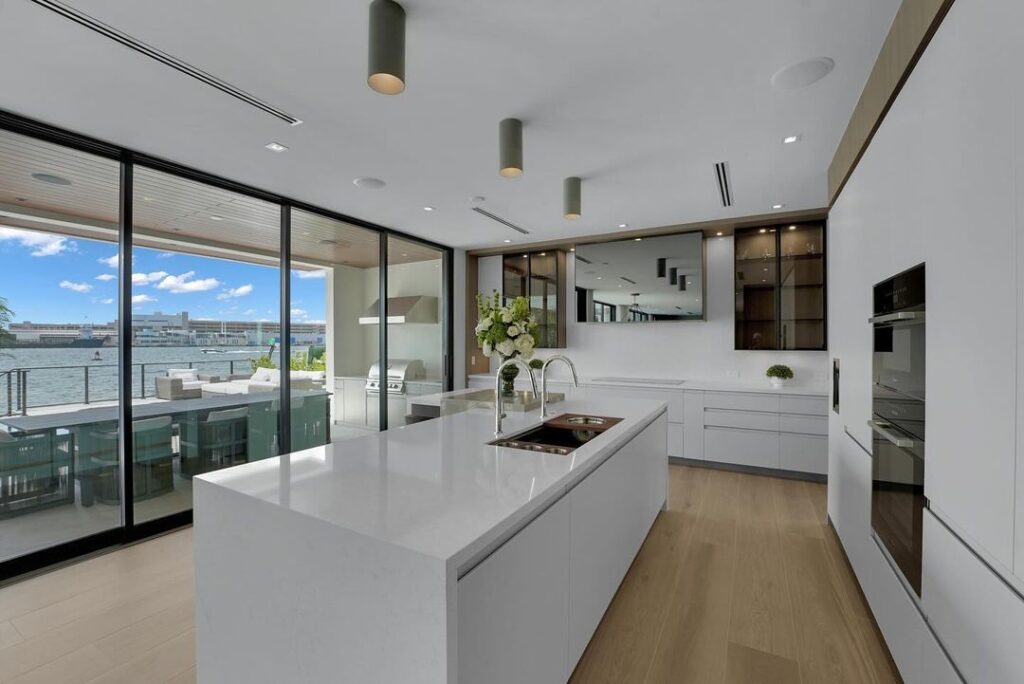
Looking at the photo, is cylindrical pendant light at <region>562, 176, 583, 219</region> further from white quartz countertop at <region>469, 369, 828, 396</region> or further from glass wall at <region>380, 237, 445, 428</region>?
glass wall at <region>380, 237, 445, 428</region>

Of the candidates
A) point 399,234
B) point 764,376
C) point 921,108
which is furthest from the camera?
point 399,234

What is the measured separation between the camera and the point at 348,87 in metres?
2.12

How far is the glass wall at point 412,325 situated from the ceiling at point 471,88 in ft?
5.69

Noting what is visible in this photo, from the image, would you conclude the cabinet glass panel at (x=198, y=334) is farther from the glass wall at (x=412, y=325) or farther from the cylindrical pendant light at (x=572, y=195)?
the cylindrical pendant light at (x=572, y=195)

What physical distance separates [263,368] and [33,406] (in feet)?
4.34

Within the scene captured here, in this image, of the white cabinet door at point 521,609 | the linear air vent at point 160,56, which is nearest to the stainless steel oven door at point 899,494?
the white cabinet door at point 521,609

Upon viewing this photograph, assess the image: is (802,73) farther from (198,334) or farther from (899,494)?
(198,334)

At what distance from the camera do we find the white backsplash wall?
4641mm

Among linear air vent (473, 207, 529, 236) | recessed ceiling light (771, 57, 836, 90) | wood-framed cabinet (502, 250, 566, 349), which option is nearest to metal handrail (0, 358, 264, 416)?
linear air vent (473, 207, 529, 236)


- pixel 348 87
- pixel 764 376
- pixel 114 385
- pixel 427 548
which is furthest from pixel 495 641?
pixel 764 376

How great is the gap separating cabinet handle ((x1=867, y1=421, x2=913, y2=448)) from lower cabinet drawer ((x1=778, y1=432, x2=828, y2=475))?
2.37 m

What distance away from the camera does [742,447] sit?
4254mm

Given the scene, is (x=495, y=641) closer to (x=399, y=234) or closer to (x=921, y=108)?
(x=921, y=108)

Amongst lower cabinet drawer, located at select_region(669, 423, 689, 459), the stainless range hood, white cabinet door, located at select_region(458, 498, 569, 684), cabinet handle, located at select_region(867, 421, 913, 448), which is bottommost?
lower cabinet drawer, located at select_region(669, 423, 689, 459)
